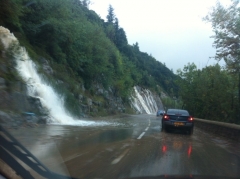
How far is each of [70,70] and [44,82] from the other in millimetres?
11546

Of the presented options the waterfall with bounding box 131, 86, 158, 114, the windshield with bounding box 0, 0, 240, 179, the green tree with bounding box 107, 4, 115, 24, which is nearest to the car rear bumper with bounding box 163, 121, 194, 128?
the windshield with bounding box 0, 0, 240, 179

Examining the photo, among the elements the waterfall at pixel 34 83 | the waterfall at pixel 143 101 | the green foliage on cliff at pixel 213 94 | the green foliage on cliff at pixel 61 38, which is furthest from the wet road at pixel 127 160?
the waterfall at pixel 143 101

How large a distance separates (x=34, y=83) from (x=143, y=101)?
75650 mm

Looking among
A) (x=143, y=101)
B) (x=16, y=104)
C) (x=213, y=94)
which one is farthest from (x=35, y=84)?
(x=143, y=101)

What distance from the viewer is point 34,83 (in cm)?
2391

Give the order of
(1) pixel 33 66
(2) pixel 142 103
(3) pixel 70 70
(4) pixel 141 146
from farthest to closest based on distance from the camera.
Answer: (2) pixel 142 103 → (3) pixel 70 70 → (1) pixel 33 66 → (4) pixel 141 146

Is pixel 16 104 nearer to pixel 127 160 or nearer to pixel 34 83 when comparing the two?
pixel 34 83

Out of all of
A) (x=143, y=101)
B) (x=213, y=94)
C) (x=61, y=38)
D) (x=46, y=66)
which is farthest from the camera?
(x=143, y=101)

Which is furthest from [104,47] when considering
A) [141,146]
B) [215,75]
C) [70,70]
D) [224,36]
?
[141,146]

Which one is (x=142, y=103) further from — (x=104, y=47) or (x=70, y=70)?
(x=70, y=70)

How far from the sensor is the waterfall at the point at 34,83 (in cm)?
2267

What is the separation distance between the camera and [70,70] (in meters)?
39.0

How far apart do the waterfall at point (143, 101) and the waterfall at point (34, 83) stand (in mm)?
52524

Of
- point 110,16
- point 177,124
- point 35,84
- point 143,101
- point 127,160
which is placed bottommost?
point 127,160
